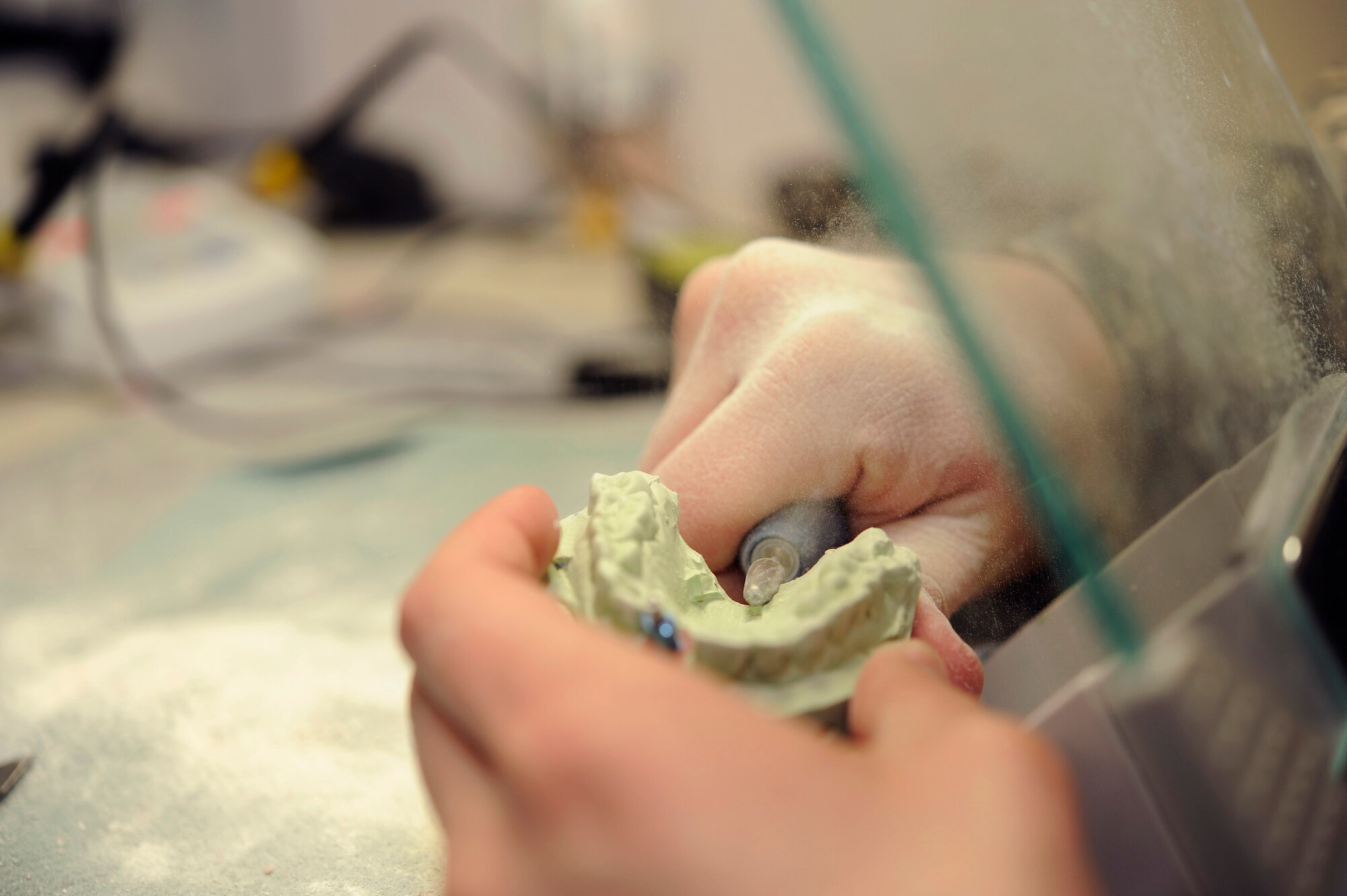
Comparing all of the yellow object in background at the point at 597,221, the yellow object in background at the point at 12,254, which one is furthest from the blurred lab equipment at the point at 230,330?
the yellow object in background at the point at 597,221

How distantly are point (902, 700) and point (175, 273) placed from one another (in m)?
0.81

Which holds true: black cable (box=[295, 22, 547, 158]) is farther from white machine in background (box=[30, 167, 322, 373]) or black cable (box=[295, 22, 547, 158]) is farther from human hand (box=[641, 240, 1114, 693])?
human hand (box=[641, 240, 1114, 693])

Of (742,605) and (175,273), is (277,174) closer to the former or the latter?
(175,273)

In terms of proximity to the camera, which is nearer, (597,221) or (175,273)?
(175,273)

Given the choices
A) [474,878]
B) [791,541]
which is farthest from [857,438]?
[474,878]

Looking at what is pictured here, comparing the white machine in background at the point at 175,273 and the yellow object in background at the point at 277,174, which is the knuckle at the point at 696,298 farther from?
the yellow object in background at the point at 277,174

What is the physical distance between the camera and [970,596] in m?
0.24

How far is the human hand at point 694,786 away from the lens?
0.14 metres

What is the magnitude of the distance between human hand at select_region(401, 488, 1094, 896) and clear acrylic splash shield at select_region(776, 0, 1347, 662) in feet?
0.11

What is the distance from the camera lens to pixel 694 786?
15cm

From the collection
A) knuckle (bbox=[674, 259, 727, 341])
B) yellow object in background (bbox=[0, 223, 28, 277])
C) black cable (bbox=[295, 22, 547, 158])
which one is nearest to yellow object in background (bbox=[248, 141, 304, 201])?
black cable (bbox=[295, 22, 547, 158])

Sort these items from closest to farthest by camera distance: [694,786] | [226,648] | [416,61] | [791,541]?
[694,786], [791,541], [226,648], [416,61]

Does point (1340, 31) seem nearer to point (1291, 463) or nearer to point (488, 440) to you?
point (1291, 463)

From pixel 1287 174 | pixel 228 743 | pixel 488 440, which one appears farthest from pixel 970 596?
pixel 488 440
